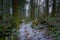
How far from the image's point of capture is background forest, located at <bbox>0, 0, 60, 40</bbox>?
4164 millimetres

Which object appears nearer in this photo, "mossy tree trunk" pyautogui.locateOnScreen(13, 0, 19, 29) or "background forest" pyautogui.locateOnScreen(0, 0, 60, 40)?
"background forest" pyautogui.locateOnScreen(0, 0, 60, 40)

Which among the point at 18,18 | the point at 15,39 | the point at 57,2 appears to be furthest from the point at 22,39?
the point at 57,2

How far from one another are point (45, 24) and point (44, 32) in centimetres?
30

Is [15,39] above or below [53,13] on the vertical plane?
below

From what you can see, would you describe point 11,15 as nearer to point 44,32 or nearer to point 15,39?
point 15,39

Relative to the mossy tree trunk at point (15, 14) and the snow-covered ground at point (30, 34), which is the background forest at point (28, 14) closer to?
the mossy tree trunk at point (15, 14)

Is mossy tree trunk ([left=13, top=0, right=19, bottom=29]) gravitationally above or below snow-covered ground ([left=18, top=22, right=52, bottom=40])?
above

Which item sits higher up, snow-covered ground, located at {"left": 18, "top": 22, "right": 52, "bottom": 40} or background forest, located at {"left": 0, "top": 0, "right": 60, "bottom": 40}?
background forest, located at {"left": 0, "top": 0, "right": 60, "bottom": 40}

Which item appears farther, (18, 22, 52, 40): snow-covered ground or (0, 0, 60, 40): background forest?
(18, 22, 52, 40): snow-covered ground

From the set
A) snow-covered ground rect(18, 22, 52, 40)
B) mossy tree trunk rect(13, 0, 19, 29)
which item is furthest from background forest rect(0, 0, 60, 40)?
snow-covered ground rect(18, 22, 52, 40)

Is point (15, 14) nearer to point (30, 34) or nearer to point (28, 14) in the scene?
point (28, 14)

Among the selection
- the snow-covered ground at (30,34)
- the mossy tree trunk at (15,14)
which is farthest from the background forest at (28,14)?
the snow-covered ground at (30,34)

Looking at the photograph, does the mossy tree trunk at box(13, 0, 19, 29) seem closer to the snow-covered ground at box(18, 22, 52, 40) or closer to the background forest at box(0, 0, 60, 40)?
the background forest at box(0, 0, 60, 40)

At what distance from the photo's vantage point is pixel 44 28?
4.51m
